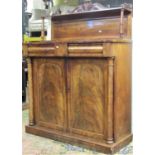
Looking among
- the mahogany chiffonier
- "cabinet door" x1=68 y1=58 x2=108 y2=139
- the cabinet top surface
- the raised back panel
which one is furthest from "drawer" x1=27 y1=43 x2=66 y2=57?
the cabinet top surface

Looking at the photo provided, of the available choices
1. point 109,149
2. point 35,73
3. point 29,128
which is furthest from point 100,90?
point 29,128

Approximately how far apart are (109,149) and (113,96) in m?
0.47

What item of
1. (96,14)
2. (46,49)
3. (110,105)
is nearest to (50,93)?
(46,49)

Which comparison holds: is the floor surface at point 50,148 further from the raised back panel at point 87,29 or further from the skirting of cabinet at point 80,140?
the raised back panel at point 87,29

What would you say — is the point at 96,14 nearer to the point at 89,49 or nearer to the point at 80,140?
the point at 89,49

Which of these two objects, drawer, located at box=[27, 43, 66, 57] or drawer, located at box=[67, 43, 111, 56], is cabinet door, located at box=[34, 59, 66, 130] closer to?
drawer, located at box=[27, 43, 66, 57]

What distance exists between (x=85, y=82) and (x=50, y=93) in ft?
1.53

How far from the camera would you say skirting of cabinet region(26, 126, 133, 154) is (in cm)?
224

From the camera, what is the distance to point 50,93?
8.61 ft

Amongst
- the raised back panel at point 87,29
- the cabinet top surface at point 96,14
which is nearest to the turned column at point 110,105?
the raised back panel at point 87,29

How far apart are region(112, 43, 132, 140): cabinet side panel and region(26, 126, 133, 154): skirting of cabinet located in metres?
0.07

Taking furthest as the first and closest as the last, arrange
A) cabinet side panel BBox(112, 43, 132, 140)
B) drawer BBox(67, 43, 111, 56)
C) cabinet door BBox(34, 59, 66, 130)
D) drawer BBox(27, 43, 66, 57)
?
1. cabinet door BBox(34, 59, 66, 130)
2. drawer BBox(27, 43, 66, 57)
3. cabinet side panel BBox(112, 43, 132, 140)
4. drawer BBox(67, 43, 111, 56)
